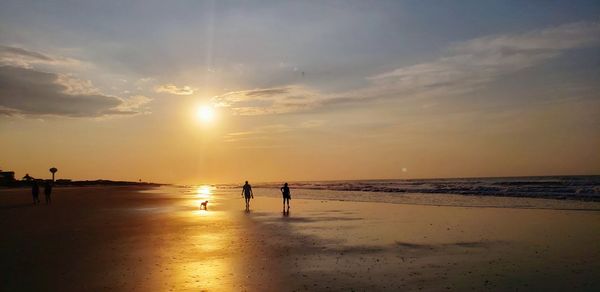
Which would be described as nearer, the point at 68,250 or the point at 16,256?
the point at 16,256

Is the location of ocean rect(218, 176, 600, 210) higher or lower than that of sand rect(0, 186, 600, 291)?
higher

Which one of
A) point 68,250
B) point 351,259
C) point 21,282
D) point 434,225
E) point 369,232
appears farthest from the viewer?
point 434,225

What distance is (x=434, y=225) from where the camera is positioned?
786 inches

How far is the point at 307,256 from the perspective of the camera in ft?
41.9

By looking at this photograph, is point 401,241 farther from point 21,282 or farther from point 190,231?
point 21,282

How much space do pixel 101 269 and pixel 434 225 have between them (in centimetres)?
1487

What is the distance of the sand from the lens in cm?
944

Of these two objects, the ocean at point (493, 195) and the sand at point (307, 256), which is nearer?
the sand at point (307, 256)

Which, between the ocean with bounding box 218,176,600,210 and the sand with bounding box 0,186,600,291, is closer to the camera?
the sand with bounding box 0,186,600,291

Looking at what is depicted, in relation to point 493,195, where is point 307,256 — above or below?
below

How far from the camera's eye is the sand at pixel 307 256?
9438 mm

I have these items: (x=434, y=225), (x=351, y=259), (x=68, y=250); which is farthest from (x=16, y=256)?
(x=434, y=225)

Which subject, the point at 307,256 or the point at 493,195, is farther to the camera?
the point at 493,195

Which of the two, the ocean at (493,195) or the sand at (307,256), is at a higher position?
the ocean at (493,195)
